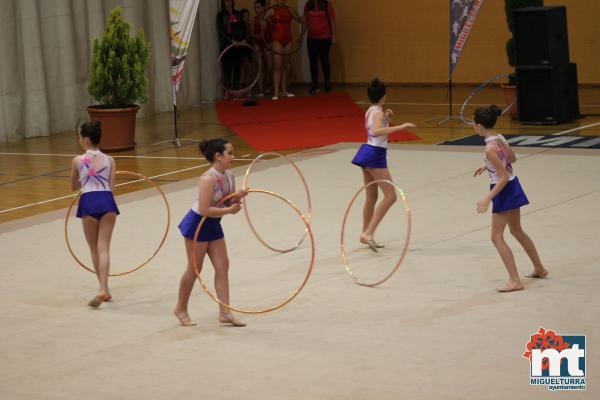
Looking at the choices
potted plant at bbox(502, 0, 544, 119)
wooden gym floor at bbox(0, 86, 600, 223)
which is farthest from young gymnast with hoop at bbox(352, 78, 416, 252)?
potted plant at bbox(502, 0, 544, 119)

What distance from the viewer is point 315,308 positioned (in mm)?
6828

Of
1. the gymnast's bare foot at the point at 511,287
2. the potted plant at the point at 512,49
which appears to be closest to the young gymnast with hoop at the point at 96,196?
the gymnast's bare foot at the point at 511,287

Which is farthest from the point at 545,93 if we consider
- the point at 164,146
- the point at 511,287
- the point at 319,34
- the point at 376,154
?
the point at 511,287

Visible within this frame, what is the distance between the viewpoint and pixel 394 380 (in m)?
5.38

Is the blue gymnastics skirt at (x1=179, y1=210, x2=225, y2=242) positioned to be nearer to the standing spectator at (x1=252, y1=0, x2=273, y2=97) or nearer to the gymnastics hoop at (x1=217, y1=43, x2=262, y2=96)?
the gymnastics hoop at (x1=217, y1=43, x2=262, y2=96)

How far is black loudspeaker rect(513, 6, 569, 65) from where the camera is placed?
583 inches

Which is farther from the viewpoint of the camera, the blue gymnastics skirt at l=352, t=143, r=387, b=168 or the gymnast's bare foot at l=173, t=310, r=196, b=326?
the blue gymnastics skirt at l=352, t=143, r=387, b=168

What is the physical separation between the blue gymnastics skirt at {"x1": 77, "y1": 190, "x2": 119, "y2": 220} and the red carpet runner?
21.8 feet

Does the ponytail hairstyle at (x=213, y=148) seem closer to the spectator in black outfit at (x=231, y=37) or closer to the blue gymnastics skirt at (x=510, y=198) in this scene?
the blue gymnastics skirt at (x=510, y=198)

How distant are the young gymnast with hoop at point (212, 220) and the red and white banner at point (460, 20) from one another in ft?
31.0

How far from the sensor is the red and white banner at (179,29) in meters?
14.1

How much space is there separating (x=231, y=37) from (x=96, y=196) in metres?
12.6

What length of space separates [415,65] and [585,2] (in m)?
3.52

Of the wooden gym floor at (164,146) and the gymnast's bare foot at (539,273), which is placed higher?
the wooden gym floor at (164,146)
